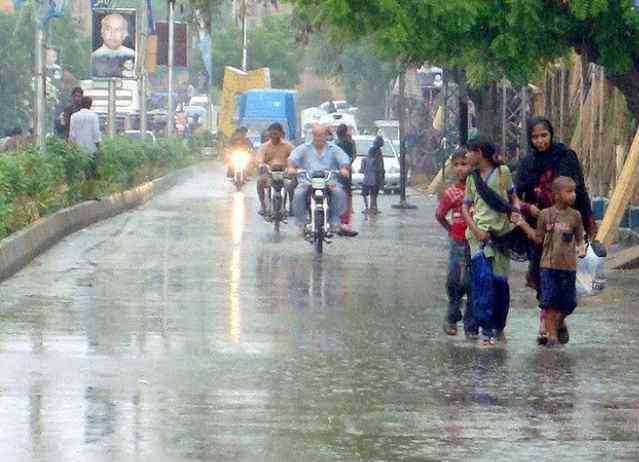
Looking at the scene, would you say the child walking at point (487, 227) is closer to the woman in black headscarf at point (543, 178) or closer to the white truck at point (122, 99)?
the woman in black headscarf at point (543, 178)

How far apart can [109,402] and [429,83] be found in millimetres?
40051

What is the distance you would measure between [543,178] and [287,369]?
2.75 metres

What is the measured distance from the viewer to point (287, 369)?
11.6 metres

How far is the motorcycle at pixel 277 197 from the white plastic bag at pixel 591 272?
11663mm

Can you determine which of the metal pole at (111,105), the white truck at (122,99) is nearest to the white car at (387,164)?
the metal pole at (111,105)

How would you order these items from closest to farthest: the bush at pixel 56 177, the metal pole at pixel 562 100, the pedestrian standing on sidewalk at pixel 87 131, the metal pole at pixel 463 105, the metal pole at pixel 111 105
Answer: the bush at pixel 56 177 → the pedestrian standing on sidewalk at pixel 87 131 → the metal pole at pixel 463 105 → the metal pole at pixel 562 100 → the metal pole at pixel 111 105

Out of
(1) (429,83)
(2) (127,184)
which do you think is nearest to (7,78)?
(1) (429,83)

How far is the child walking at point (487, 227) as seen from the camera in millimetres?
12820

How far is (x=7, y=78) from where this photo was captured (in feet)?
237

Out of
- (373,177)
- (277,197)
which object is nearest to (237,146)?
(373,177)

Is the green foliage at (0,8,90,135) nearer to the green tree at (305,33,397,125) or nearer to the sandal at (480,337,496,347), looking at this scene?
the green tree at (305,33,397,125)

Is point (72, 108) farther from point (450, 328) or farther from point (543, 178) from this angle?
point (543, 178)

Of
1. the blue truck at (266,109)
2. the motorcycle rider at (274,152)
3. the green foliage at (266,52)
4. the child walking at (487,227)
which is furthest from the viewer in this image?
the green foliage at (266,52)

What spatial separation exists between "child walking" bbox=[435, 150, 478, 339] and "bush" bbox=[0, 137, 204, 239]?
574cm
